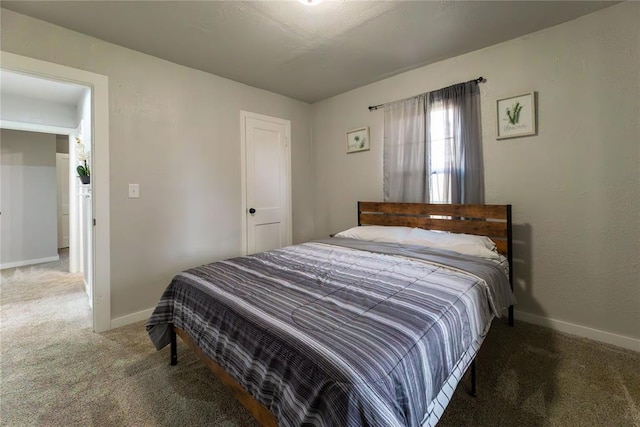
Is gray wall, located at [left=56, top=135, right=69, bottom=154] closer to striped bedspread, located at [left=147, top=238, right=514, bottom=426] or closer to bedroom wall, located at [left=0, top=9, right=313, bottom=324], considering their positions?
bedroom wall, located at [left=0, top=9, right=313, bottom=324]

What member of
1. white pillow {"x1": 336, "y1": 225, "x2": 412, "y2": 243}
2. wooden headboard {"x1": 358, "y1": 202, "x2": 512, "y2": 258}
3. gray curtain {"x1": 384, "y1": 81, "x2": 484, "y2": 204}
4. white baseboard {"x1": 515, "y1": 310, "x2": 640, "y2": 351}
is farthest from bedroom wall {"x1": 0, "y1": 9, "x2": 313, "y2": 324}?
white baseboard {"x1": 515, "y1": 310, "x2": 640, "y2": 351}

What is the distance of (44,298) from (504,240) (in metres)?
4.73

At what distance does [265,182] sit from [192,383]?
7.73 feet

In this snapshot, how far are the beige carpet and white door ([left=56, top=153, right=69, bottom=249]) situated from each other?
400 cm

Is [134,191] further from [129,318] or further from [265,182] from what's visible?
[265,182]

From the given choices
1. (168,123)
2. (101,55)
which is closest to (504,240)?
(168,123)

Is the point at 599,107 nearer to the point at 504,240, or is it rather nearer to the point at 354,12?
the point at 504,240

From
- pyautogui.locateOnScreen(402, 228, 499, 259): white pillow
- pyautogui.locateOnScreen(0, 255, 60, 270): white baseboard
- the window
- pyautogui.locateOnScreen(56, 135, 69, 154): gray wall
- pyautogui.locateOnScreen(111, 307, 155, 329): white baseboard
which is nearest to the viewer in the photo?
pyautogui.locateOnScreen(402, 228, 499, 259): white pillow

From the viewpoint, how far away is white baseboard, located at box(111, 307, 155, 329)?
244cm

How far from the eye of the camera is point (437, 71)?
9.14ft

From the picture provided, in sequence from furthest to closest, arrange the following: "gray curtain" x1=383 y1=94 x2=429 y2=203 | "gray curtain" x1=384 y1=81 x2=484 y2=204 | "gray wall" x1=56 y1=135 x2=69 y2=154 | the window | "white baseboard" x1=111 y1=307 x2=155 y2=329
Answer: "gray wall" x1=56 y1=135 x2=69 y2=154 → "gray curtain" x1=383 y1=94 x2=429 y2=203 → the window → "gray curtain" x1=384 y1=81 x2=484 y2=204 → "white baseboard" x1=111 y1=307 x2=155 y2=329

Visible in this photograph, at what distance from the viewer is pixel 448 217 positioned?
8.71ft

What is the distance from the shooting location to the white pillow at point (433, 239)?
7.04 feet

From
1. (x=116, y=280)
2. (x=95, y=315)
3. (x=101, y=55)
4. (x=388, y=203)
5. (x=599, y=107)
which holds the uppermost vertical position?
(x=101, y=55)
